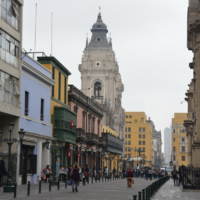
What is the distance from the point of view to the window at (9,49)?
3155cm

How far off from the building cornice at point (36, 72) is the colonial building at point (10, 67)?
113 centimetres

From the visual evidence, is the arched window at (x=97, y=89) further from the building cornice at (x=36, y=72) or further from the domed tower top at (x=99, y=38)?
the building cornice at (x=36, y=72)

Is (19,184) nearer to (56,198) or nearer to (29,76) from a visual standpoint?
(29,76)

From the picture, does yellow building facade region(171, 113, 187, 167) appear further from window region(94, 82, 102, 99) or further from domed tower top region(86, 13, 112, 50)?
domed tower top region(86, 13, 112, 50)

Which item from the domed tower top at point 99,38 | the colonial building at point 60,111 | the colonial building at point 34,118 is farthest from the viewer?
the domed tower top at point 99,38

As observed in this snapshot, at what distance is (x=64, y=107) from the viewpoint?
4500cm

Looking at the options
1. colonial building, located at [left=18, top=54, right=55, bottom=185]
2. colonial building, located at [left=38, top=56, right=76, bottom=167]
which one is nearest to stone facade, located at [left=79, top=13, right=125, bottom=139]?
colonial building, located at [left=38, top=56, right=76, bottom=167]

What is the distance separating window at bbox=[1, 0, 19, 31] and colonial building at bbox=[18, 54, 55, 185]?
260 cm

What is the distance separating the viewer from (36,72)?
3806 cm

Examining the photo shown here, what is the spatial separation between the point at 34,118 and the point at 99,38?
9888 cm

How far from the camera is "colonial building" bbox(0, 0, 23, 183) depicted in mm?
31656

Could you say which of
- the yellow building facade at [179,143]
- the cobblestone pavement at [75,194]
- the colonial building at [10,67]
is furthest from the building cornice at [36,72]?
the yellow building facade at [179,143]

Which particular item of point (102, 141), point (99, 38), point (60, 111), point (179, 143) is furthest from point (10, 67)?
point (179, 143)

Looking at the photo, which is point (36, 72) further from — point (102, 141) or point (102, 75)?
point (102, 75)
